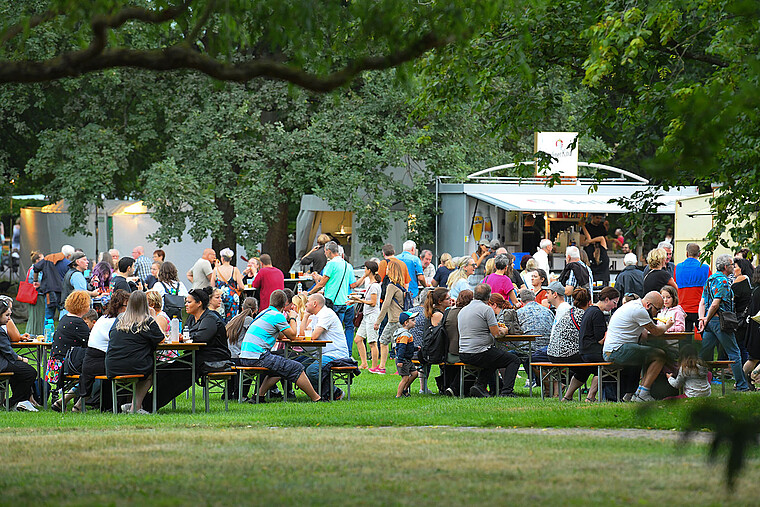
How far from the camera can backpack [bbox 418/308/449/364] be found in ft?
38.8

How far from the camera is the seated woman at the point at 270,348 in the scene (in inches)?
437

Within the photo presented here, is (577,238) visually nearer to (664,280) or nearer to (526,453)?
(664,280)

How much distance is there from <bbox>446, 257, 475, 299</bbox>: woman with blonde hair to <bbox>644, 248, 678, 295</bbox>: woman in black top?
2.53 metres

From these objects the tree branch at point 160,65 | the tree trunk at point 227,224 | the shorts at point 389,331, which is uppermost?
the tree branch at point 160,65

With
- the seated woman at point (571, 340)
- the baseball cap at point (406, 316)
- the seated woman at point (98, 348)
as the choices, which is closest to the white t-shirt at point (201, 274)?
the baseball cap at point (406, 316)

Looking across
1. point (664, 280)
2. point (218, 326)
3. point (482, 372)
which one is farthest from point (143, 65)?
point (664, 280)

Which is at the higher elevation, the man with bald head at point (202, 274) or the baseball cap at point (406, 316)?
the man with bald head at point (202, 274)

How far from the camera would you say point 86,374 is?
410 inches

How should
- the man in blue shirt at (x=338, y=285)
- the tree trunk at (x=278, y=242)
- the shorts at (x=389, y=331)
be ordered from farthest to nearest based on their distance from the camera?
1. the tree trunk at (x=278, y=242)
2. the man in blue shirt at (x=338, y=285)
3. the shorts at (x=389, y=331)

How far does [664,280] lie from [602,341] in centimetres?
340

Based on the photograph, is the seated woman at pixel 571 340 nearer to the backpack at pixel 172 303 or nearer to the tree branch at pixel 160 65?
the backpack at pixel 172 303

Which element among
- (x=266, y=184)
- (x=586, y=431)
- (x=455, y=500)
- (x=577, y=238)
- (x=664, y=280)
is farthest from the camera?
(x=577, y=238)

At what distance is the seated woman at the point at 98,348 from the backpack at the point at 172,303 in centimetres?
397

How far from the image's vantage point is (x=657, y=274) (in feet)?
46.2
